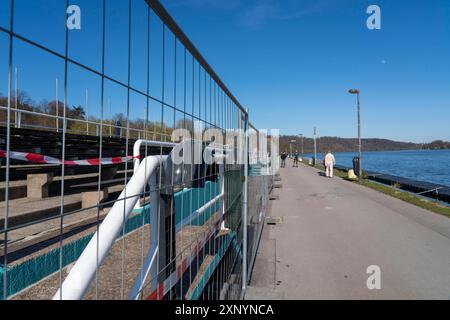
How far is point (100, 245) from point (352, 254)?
15.5ft

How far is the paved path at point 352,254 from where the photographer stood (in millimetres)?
3807

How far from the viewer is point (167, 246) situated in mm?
2131

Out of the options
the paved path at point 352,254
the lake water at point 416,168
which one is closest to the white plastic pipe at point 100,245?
the paved path at point 352,254

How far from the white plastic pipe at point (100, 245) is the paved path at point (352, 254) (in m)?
1.48

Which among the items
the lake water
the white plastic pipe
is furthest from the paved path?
the lake water

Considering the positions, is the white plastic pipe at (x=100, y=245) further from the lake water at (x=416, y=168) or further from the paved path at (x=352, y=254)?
the lake water at (x=416, y=168)

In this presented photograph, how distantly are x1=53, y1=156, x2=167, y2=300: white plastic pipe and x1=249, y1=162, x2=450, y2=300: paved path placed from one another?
4.86ft

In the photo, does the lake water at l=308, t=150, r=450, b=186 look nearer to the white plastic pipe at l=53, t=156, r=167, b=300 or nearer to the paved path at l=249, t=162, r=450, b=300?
the paved path at l=249, t=162, r=450, b=300

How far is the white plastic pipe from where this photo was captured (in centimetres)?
121

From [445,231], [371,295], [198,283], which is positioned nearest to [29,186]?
[198,283]

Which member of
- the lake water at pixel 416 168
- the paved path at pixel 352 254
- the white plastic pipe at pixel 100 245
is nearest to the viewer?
the white plastic pipe at pixel 100 245
